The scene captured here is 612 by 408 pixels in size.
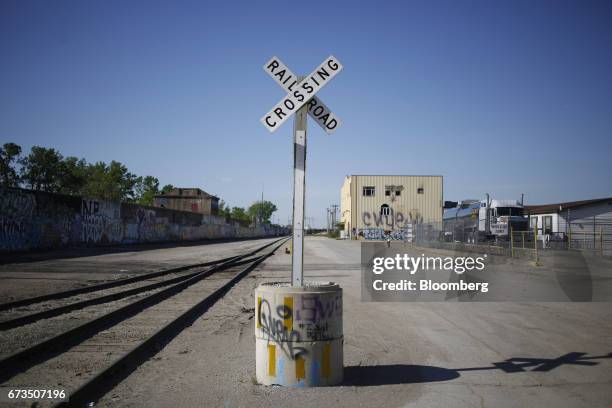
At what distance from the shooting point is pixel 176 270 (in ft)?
59.9

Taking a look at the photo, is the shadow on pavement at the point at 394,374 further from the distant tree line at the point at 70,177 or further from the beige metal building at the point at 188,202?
the beige metal building at the point at 188,202

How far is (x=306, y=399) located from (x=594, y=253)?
23717mm

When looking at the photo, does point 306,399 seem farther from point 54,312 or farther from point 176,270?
point 176,270

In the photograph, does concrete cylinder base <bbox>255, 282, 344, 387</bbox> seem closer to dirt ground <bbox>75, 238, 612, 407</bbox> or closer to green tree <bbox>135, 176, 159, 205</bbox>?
dirt ground <bbox>75, 238, 612, 407</bbox>

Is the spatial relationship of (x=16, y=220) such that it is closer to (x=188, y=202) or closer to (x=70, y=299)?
(x=70, y=299)

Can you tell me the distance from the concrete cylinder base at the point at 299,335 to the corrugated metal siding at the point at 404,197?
258 ft

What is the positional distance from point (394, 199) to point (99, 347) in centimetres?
7794

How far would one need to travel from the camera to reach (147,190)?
112625 millimetres

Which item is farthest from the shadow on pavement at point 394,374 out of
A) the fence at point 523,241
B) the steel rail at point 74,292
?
the fence at point 523,241

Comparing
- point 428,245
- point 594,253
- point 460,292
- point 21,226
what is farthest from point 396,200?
point 460,292

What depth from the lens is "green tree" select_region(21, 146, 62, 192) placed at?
82250 mm

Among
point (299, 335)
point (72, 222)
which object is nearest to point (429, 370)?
point (299, 335)

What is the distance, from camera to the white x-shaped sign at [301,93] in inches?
190

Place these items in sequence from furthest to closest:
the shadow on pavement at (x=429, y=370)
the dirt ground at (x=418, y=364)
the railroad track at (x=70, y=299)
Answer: the railroad track at (x=70, y=299) < the shadow on pavement at (x=429, y=370) < the dirt ground at (x=418, y=364)
